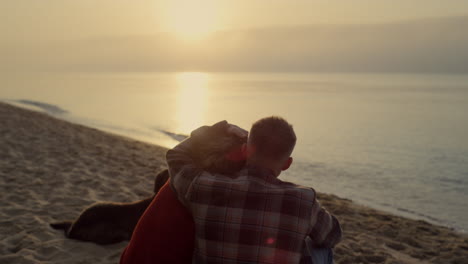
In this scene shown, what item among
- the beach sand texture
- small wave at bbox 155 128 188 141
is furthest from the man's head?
small wave at bbox 155 128 188 141

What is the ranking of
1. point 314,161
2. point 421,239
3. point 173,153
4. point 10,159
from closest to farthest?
point 173,153 < point 421,239 < point 10,159 < point 314,161

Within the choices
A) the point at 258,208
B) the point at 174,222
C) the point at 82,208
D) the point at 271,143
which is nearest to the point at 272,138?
the point at 271,143

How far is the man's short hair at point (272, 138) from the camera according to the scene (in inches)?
87.0

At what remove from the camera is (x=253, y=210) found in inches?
87.6

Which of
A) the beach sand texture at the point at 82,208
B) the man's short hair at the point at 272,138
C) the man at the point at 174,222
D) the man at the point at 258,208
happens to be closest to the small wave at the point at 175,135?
the beach sand texture at the point at 82,208

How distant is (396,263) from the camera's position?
5418 millimetres

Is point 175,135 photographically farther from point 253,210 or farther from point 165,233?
point 253,210

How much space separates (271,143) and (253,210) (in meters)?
0.37

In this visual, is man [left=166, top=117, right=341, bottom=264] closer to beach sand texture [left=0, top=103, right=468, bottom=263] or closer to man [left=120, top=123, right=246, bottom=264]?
man [left=120, top=123, right=246, bottom=264]

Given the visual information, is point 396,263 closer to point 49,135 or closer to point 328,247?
point 328,247

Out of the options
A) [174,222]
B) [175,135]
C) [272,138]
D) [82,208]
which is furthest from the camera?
[175,135]

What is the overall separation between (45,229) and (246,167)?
3.78 meters

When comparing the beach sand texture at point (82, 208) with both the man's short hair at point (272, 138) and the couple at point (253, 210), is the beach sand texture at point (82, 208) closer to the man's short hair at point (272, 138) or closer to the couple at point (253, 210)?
the couple at point (253, 210)

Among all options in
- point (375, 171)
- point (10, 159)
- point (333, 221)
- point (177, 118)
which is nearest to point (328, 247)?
point (333, 221)
